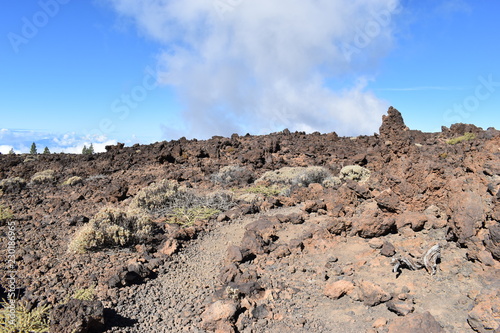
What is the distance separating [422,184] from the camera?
21.6 feet

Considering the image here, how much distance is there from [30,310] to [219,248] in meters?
3.23

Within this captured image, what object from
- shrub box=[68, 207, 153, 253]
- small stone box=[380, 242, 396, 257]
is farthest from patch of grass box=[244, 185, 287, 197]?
small stone box=[380, 242, 396, 257]

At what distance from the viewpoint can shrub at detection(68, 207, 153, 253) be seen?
6391 millimetres

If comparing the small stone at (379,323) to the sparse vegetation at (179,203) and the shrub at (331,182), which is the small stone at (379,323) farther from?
the shrub at (331,182)

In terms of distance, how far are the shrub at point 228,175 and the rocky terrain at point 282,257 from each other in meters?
1.65

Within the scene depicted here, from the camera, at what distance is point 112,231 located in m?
6.71

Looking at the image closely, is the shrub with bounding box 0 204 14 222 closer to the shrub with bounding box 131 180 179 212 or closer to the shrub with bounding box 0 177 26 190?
the shrub with bounding box 131 180 179 212

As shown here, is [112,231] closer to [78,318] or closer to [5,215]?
[78,318]

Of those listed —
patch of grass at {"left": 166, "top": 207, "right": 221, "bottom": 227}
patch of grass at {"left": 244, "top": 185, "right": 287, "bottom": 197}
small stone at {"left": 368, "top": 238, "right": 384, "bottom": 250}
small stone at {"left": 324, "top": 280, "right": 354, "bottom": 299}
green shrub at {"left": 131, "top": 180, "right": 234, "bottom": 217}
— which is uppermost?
patch of grass at {"left": 244, "top": 185, "right": 287, "bottom": 197}

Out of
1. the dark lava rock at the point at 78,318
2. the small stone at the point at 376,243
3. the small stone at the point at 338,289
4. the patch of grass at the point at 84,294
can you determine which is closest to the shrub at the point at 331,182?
the small stone at the point at 376,243

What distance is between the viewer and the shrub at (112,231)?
21.0 feet

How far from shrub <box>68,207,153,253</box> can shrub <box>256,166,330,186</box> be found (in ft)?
16.7

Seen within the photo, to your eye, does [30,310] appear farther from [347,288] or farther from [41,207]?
[41,207]

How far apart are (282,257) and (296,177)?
5.96 meters
